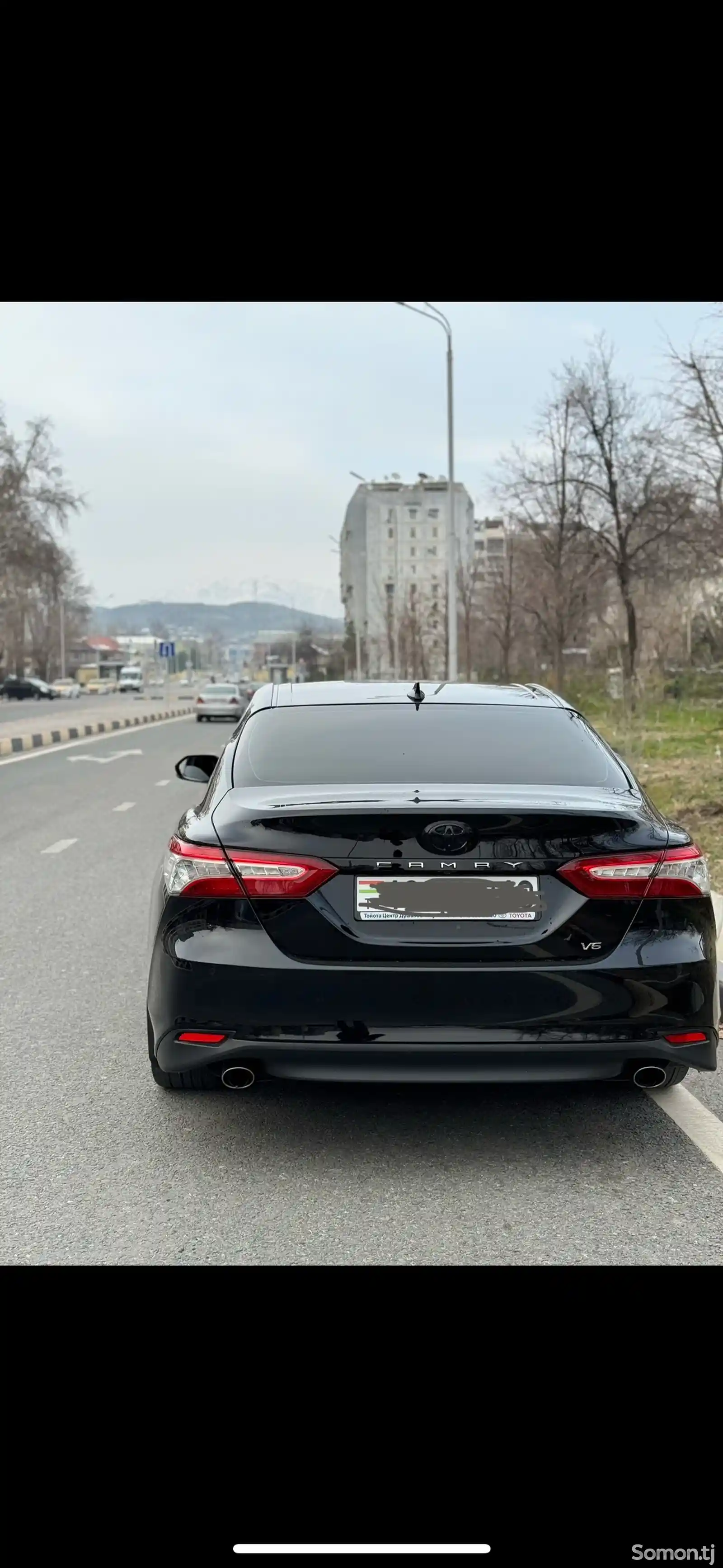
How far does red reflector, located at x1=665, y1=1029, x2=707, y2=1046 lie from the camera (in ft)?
13.2

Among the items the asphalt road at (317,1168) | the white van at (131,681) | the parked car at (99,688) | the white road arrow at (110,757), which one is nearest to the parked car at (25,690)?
the parked car at (99,688)

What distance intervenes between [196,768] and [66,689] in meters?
101

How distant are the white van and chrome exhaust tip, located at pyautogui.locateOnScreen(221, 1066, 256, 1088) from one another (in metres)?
115

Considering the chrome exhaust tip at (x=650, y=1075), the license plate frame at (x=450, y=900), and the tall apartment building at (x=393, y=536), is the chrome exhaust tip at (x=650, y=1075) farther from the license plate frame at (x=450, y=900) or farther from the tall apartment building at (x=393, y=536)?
the tall apartment building at (x=393, y=536)

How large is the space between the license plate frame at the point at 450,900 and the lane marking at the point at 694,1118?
1.03 m

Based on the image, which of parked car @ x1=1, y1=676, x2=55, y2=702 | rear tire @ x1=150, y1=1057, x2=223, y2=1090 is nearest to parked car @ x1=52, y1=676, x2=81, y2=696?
parked car @ x1=1, y1=676, x2=55, y2=702

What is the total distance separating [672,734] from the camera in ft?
77.8

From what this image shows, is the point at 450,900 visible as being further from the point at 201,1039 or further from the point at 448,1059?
the point at 201,1039

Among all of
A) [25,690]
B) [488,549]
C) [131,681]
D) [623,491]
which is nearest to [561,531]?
[623,491]

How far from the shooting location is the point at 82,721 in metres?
43.2

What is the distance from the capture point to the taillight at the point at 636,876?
3973 mm
